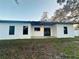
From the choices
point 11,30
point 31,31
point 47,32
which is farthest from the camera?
point 47,32

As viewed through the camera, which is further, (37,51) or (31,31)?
(31,31)

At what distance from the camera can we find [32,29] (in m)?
26.1

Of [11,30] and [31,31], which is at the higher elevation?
[11,30]

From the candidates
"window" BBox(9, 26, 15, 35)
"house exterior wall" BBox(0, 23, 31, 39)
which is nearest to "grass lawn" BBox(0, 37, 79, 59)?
"house exterior wall" BBox(0, 23, 31, 39)

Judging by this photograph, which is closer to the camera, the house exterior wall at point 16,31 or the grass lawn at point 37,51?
the grass lawn at point 37,51

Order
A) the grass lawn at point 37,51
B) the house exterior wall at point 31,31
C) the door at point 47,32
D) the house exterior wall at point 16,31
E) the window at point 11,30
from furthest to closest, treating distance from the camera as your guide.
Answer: the door at point 47,32 → the window at point 11,30 → the house exterior wall at point 31,31 → the house exterior wall at point 16,31 → the grass lawn at point 37,51

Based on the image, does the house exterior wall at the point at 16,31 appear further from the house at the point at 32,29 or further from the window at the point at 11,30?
the window at the point at 11,30

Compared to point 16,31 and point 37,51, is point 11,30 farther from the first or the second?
point 37,51

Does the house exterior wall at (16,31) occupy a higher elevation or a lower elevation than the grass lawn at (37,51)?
higher

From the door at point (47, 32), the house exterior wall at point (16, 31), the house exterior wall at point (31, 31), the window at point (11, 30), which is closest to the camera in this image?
the house exterior wall at point (16, 31)

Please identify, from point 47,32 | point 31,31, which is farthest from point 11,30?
point 47,32

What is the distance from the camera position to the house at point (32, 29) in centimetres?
2283

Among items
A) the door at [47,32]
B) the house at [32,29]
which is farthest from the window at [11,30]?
the door at [47,32]

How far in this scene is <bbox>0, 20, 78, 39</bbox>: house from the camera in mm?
22828
